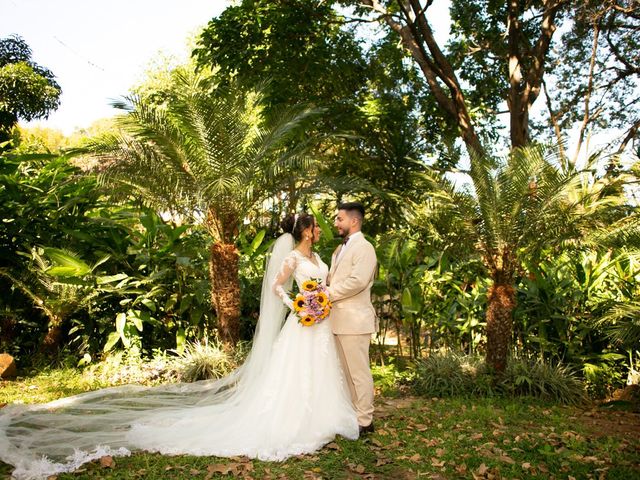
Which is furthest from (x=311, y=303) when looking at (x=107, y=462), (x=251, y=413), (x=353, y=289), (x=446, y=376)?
(x=446, y=376)

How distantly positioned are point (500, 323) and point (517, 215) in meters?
1.35

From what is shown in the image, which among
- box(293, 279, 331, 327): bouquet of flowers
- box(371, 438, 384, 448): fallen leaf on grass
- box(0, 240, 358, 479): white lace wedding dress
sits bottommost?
box(371, 438, 384, 448): fallen leaf on grass

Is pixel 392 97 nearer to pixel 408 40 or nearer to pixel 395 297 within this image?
pixel 408 40

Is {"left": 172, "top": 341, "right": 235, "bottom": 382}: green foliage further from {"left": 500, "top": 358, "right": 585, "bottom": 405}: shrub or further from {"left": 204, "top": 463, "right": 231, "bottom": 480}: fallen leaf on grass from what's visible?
{"left": 500, "top": 358, "right": 585, "bottom": 405}: shrub

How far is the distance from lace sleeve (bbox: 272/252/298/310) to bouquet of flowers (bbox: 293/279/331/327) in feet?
0.55

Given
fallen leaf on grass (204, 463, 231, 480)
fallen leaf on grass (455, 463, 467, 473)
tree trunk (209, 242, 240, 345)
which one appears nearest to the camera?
fallen leaf on grass (204, 463, 231, 480)

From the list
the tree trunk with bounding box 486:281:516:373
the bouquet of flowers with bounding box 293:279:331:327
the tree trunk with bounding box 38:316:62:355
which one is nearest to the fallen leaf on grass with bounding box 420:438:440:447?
the bouquet of flowers with bounding box 293:279:331:327

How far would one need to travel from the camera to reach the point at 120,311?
29.5 feet

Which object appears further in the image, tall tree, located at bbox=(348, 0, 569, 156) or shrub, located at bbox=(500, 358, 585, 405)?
tall tree, located at bbox=(348, 0, 569, 156)

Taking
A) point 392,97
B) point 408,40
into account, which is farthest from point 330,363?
point 392,97

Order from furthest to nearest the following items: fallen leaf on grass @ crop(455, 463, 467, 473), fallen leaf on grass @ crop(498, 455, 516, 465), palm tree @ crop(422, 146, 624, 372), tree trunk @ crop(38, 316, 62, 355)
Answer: tree trunk @ crop(38, 316, 62, 355), palm tree @ crop(422, 146, 624, 372), fallen leaf on grass @ crop(498, 455, 516, 465), fallen leaf on grass @ crop(455, 463, 467, 473)

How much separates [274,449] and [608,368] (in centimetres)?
494

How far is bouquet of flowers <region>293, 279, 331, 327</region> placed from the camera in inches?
204

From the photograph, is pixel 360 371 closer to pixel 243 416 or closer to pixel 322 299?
pixel 322 299
